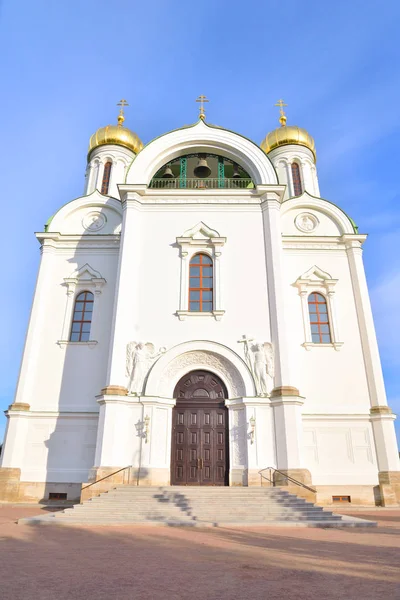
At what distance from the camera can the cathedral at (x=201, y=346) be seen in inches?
484

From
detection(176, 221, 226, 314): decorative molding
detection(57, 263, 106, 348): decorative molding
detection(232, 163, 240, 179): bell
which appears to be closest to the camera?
detection(176, 221, 226, 314): decorative molding

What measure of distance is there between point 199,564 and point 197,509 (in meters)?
4.69

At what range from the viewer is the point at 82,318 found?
15438mm

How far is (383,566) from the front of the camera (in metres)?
4.83

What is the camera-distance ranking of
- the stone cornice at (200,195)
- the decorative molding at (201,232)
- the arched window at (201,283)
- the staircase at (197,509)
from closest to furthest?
1. the staircase at (197,509)
2. the arched window at (201,283)
3. the decorative molding at (201,232)
4. the stone cornice at (200,195)

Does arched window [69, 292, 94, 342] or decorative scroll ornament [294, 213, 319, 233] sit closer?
arched window [69, 292, 94, 342]

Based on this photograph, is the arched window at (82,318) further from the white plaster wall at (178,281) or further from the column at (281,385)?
the column at (281,385)

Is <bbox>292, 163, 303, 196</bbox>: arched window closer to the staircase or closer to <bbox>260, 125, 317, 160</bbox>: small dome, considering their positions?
<bbox>260, 125, 317, 160</bbox>: small dome

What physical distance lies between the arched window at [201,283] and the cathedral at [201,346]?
5 cm

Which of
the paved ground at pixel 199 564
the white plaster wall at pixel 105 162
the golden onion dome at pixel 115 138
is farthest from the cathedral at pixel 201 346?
the golden onion dome at pixel 115 138

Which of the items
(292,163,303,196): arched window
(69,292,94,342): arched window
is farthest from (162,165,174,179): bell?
(292,163,303,196): arched window

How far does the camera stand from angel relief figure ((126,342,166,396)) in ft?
41.8

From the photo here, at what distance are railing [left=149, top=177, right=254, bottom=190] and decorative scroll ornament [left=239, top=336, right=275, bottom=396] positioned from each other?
6.61 m

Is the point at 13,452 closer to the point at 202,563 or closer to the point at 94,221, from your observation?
the point at 94,221
